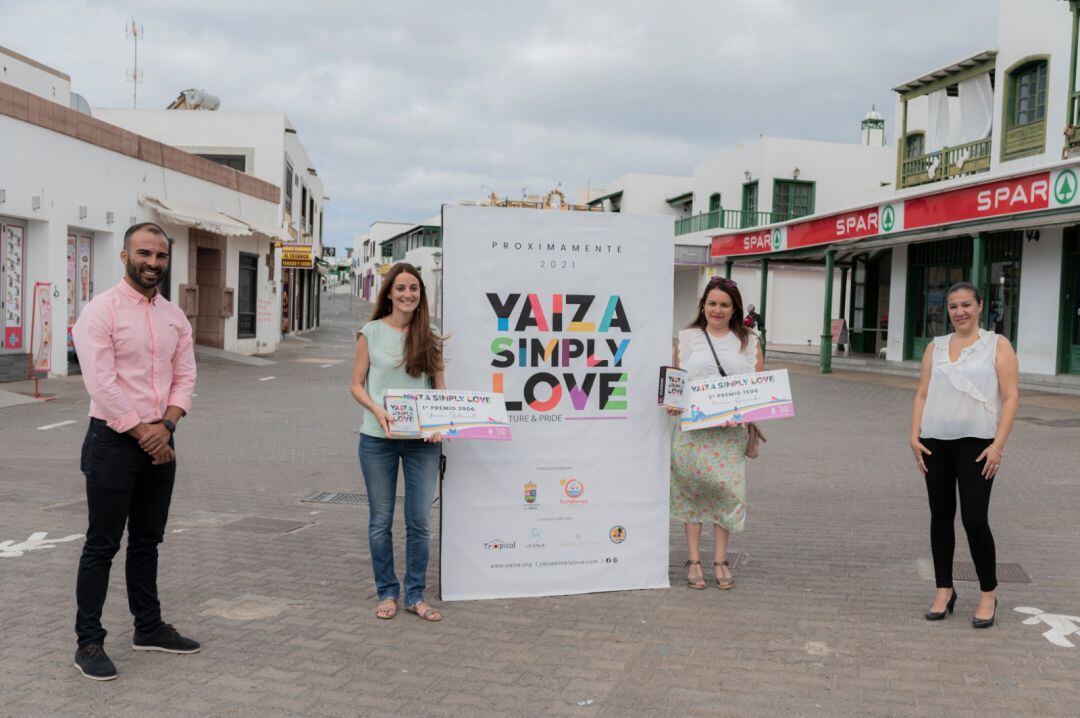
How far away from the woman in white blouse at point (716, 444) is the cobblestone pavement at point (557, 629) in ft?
1.14

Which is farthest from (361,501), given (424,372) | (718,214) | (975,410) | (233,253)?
(718,214)

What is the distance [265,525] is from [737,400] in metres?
3.59

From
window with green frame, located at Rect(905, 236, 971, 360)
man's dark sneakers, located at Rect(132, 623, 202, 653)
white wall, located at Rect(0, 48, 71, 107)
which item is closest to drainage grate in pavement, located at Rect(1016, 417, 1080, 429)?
→ window with green frame, located at Rect(905, 236, 971, 360)

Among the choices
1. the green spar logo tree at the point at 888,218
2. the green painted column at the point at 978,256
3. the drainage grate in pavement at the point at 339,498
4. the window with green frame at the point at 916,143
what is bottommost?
the drainage grate in pavement at the point at 339,498

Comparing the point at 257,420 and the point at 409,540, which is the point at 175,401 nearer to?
the point at 409,540

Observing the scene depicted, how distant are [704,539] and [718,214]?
105 feet

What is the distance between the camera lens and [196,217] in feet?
65.6

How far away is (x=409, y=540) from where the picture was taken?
471 cm

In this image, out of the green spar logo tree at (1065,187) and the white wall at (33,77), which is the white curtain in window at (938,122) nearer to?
the green spar logo tree at (1065,187)

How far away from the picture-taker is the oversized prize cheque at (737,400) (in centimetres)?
494

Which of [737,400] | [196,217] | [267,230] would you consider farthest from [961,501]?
[267,230]

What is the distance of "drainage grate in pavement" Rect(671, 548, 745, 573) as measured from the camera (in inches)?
228

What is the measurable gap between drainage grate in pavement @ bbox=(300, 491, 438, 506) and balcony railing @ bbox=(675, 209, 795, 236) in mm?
27012

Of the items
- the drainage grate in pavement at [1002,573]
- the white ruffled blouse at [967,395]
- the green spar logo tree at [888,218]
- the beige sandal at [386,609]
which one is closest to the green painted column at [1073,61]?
the green spar logo tree at [888,218]
